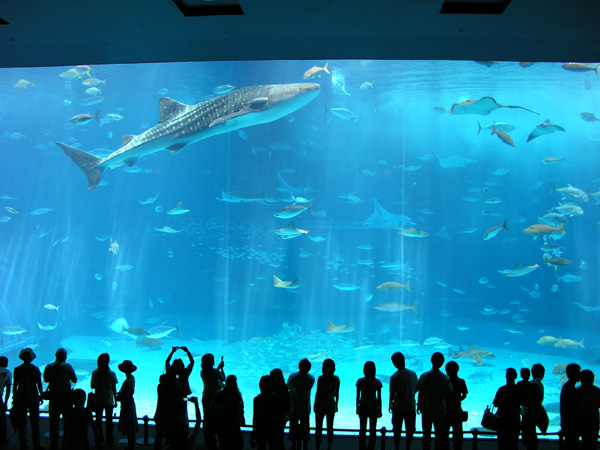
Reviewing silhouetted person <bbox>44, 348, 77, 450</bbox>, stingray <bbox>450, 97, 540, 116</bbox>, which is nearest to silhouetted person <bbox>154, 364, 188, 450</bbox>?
silhouetted person <bbox>44, 348, 77, 450</bbox>

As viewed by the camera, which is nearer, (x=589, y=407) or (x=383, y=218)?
(x=589, y=407)

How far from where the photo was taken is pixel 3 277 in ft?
115

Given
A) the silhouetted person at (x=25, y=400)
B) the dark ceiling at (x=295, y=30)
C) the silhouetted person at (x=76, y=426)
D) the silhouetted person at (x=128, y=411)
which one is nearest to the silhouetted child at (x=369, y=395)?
the silhouetted person at (x=128, y=411)

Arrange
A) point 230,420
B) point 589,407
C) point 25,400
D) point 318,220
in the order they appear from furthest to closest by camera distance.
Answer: point 318,220
point 25,400
point 589,407
point 230,420

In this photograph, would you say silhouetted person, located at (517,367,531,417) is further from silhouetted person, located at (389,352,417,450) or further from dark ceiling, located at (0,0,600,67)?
dark ceiling, located at (0,0,600,67)

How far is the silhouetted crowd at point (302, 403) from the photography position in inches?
123

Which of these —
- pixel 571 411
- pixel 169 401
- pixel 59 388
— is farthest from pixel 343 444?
pixel 59 388

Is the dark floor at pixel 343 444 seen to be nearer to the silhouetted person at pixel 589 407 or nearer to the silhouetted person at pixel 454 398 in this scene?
the silhouetted person at pixel 454 398

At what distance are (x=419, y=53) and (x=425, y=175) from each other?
3554cm

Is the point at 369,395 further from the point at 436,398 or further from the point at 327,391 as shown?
the point at 436,398

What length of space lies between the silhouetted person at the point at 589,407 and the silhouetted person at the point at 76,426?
4186 mm

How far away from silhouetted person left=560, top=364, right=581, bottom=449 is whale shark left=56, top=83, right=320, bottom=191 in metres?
4.74

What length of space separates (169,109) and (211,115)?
32.2 inches

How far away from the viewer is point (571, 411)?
3.30 metres
